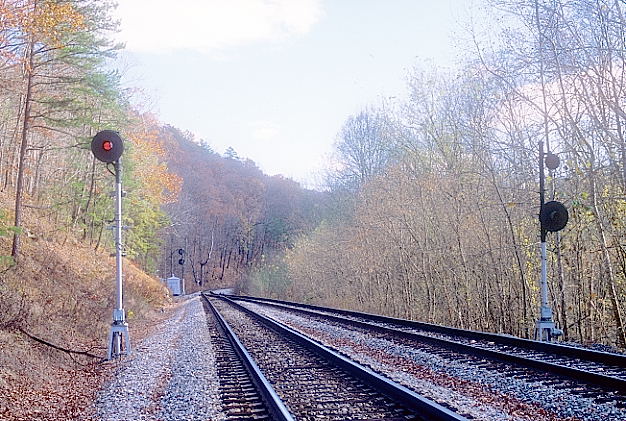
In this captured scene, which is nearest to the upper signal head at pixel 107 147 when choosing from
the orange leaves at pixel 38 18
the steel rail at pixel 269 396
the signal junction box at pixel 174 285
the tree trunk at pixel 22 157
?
the steel rail at pixel 269 396

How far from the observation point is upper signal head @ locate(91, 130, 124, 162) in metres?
12.9

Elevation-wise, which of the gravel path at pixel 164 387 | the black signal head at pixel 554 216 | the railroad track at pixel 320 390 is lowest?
the gravel path at pixel 164 387

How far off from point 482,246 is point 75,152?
67.5ft

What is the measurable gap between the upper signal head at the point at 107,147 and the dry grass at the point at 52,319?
10.9 feet

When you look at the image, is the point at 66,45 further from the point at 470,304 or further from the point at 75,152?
the point at 470,304

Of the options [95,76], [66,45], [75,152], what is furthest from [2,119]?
[66,45]

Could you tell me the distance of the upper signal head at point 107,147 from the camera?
12.9m

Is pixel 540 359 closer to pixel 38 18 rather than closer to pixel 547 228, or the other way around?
pixel 547 228

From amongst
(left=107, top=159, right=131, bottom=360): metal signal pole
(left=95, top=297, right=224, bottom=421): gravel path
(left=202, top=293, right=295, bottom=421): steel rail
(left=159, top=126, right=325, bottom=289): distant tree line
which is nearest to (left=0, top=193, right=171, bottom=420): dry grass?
(left=95, top=297, right=224, bottom=421): gravel path

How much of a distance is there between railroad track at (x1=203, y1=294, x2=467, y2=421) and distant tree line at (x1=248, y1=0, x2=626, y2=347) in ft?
21.9

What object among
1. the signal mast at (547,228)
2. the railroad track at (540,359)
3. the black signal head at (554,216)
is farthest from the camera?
the black signal head at (554,216)

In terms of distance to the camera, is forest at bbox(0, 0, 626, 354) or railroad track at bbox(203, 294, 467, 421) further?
forest at bbox(0, 0, 626, 354)

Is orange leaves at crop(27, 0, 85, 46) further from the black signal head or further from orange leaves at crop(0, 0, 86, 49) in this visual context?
the black signal head

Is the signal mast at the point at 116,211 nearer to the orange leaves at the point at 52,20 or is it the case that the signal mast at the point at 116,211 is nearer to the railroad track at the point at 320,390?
the railroad track at the point at 320,390
